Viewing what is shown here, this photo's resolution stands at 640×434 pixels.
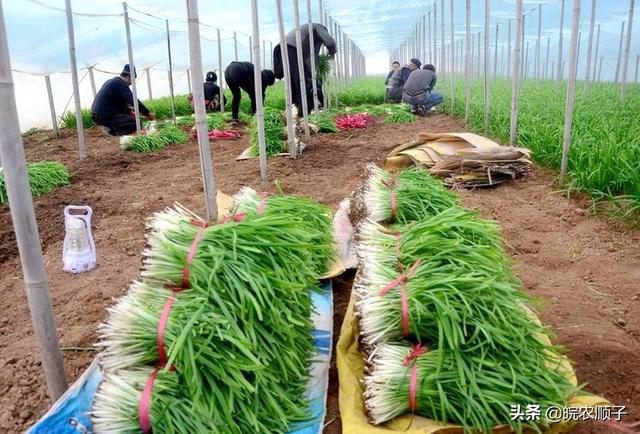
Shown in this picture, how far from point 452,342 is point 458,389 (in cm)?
14

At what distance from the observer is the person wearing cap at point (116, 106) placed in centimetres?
858

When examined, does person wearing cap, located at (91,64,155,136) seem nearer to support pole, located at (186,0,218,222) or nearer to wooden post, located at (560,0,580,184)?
support pole, located at (186,0,218,222)

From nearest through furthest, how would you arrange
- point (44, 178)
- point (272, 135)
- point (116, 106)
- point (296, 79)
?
1. point (44, 178)
2. point (272, 135)
3. point (296, 79)
4. point (116, 106)

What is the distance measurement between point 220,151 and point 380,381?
235 inches

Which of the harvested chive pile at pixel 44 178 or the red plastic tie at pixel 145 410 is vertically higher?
the harvested chive pile at pixel 44 178

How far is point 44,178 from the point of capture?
5215 millimetres

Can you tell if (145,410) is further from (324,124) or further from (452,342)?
(324,124)

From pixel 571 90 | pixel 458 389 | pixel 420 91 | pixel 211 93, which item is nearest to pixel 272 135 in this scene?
pixel 571 90

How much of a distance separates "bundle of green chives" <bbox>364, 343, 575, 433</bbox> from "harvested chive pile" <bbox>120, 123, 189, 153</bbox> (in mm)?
6510

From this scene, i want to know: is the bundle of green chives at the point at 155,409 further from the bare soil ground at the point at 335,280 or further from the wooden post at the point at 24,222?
the bare soil ground at the point at 335,280

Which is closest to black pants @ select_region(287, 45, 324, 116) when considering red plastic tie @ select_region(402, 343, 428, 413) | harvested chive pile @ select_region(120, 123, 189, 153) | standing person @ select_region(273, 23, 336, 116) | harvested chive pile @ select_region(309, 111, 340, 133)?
standing person @ select_region(273, 23, 336, 116)

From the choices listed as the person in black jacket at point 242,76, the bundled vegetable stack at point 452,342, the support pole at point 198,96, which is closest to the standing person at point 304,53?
the person in black jacket at point 242,76

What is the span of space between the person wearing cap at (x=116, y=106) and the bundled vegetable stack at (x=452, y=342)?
7783 mm

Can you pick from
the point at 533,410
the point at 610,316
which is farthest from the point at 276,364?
the point at 610,316
